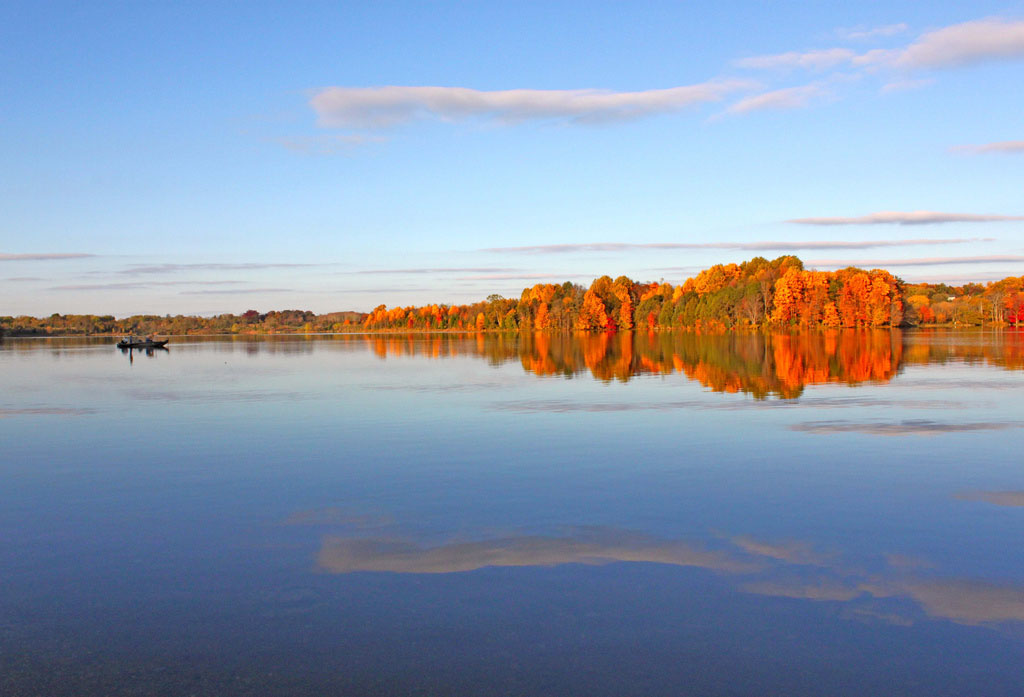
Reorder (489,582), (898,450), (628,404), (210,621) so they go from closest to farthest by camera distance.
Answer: (210,621)
(489,582)
(898,450)
(628,404)

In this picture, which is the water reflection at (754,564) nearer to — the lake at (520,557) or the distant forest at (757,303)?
the lake at (520,557)

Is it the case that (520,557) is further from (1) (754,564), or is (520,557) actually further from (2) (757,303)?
(2) (757,303)

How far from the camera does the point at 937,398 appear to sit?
26.3m

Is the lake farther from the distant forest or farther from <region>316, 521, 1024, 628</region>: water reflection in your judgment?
the distant forest

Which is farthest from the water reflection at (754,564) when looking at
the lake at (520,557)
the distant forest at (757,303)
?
the distant forest at (757,303)

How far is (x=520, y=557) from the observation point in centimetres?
976

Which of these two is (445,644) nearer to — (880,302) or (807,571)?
(807,571)

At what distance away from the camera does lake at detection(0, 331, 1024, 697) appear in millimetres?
6832

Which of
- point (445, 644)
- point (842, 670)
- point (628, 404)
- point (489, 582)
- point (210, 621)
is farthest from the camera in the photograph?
point (628, 404)

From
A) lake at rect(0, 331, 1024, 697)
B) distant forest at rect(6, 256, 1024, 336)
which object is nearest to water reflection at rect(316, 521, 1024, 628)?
lake at rect(0, 331, 1024, 697)

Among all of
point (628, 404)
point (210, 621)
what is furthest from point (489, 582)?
point (628, 404)

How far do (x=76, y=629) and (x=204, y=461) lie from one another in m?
9.46

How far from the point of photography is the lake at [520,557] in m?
6.83

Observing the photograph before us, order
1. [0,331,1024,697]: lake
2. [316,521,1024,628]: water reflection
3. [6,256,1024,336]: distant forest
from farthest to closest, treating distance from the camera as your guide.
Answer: [6,256,1024,336]: distant forest, [316,521,1024,628]: water reflection, [0,331,1024,697]: lake
